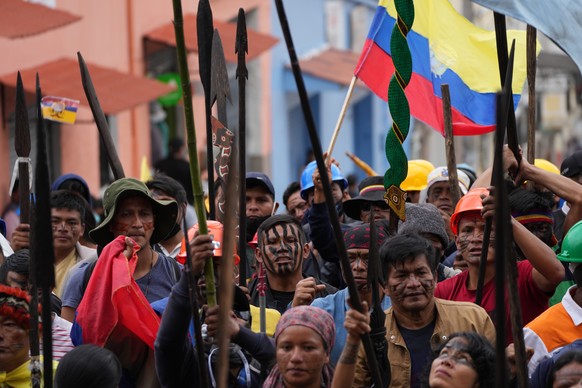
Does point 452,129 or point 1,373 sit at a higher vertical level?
point 452,129

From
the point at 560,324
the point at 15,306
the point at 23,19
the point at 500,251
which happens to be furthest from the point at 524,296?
the point at 23,19

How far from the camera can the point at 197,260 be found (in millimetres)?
5297

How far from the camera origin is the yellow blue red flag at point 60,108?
8797mm

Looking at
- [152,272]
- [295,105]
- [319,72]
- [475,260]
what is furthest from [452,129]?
[295,105]

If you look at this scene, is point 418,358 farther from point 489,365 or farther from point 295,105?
point 295,105

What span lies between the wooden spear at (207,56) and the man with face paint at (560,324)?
1404 mm

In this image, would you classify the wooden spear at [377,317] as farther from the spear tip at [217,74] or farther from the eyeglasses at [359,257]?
the spear tip at [217,74]

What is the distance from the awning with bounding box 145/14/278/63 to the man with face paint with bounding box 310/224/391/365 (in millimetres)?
10676

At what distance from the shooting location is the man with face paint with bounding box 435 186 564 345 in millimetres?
6316

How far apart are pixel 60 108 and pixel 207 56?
260 cm

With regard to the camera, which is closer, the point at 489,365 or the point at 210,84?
the point at 489,365

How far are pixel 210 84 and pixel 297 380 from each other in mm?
1692

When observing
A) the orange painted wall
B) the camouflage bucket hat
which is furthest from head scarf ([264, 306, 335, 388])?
the orange painted wall

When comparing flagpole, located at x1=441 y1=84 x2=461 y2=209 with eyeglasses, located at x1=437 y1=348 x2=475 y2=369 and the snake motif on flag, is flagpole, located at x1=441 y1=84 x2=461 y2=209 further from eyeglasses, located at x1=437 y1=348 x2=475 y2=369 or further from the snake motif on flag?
eyeglasses, located at x1=437 y1=348 x2=475 y2=369
